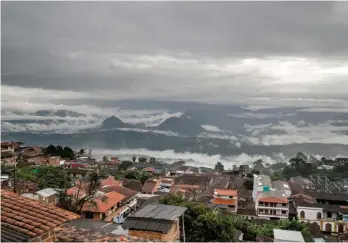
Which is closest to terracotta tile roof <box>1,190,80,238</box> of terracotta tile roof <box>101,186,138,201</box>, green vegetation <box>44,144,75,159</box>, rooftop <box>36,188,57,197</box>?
rooftop <box>36,188,57,197</box>

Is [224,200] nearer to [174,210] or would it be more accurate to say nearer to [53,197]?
[53,197]

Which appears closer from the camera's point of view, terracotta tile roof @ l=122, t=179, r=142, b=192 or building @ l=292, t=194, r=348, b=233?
building @ l=292, t=194, r=348, b=233

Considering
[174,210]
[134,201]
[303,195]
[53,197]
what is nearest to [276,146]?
[303,195]

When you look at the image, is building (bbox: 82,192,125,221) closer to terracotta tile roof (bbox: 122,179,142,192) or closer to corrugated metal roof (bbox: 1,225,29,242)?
terracotta tile roof (bbox: 122,179,142,192)

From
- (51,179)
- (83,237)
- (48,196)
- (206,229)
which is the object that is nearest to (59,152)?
(51,179)

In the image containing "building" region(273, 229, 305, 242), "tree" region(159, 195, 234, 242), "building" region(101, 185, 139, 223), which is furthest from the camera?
"building" region(101, 185, 139, 223)

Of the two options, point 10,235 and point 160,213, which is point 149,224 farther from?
point 10,235

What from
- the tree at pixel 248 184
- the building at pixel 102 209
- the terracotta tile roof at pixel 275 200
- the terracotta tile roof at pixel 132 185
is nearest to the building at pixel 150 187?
the terracotta tile roof at pixel 132 185
